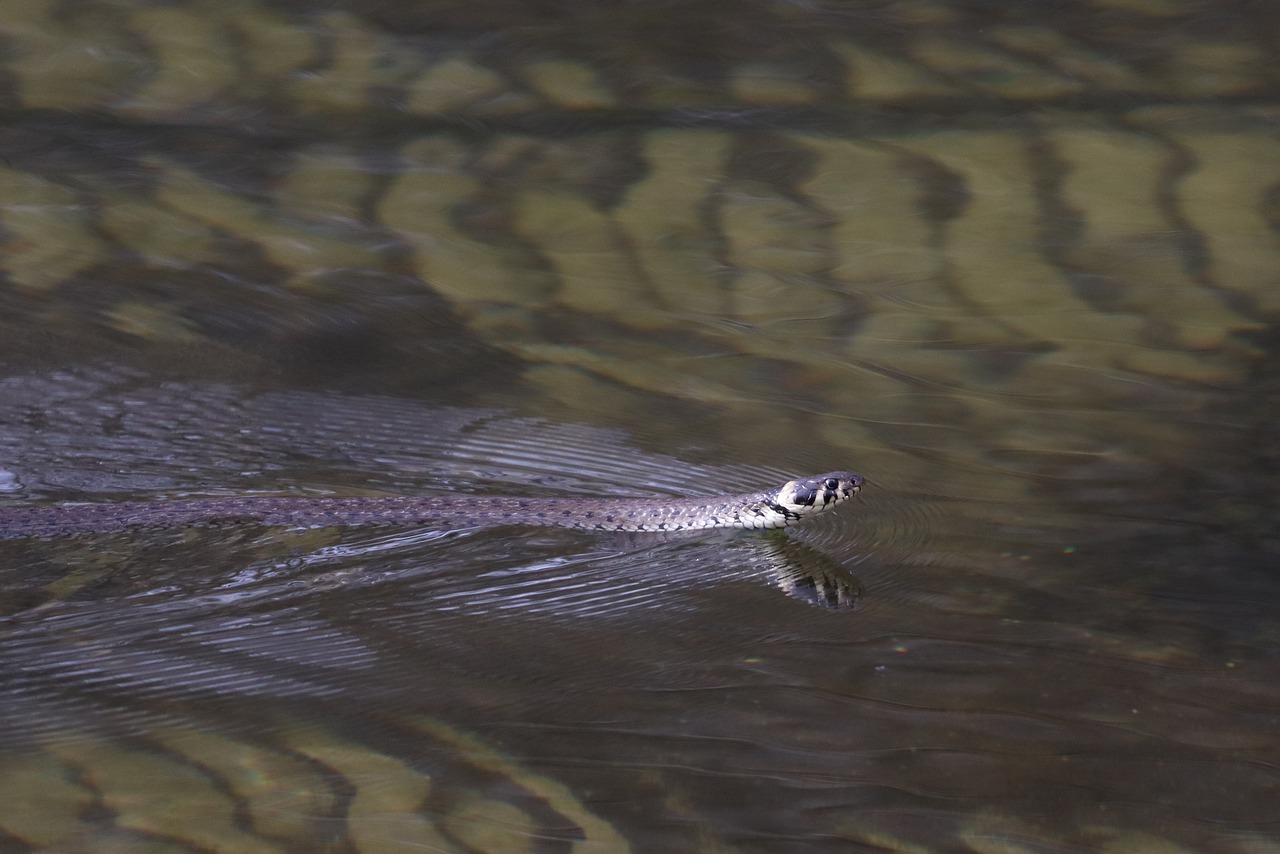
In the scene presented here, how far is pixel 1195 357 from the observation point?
6352 millimetres

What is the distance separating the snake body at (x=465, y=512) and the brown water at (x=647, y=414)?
0.34 ft

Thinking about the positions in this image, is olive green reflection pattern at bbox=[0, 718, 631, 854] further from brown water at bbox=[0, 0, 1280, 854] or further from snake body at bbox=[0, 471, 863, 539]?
snake body at bbox=[0, 471, 863, 539]

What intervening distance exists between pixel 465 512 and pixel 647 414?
3.56 feet

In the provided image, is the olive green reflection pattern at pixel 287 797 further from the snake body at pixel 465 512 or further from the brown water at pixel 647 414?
the snake body at pixel 465 512

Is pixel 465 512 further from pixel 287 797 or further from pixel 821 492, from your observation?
pixel 287 797

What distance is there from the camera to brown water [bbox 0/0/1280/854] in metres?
3.59

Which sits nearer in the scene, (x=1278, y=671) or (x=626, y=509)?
(x=1278, y=671)

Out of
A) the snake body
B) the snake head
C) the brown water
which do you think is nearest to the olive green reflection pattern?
the brown water

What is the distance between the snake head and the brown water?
0.10m

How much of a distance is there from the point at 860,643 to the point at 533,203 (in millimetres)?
4236

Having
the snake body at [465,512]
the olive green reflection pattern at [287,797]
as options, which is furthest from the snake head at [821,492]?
the olive green reflection pattern at [287,797]

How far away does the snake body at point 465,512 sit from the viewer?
516 cm

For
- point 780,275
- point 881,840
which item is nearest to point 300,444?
point 780,275

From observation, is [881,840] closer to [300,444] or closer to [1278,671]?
[1278,671]
